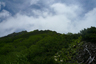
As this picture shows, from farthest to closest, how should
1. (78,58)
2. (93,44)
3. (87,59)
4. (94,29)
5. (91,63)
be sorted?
(94,29), (93,44), (78,58), (87,59), (91,63)

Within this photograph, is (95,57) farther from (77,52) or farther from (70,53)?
(70,53)

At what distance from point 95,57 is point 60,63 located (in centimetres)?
543

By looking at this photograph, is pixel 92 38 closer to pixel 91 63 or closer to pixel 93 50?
pixel 93 50

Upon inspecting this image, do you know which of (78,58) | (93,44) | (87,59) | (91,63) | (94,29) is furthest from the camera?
(94,29)

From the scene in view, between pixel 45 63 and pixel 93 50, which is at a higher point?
pixel 93 50

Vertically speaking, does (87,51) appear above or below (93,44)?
below

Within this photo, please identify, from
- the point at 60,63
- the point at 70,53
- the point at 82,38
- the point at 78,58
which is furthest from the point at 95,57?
the point at 82,38

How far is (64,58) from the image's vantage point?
1402cm

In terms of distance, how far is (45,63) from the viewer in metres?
12.0

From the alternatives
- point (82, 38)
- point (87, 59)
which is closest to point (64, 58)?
point (87, 59)

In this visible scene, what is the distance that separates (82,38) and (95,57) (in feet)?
22.0

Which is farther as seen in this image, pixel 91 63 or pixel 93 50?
pixel 93 50

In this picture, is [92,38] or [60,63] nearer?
[60,63]

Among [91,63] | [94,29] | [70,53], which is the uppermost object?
[94,29]
